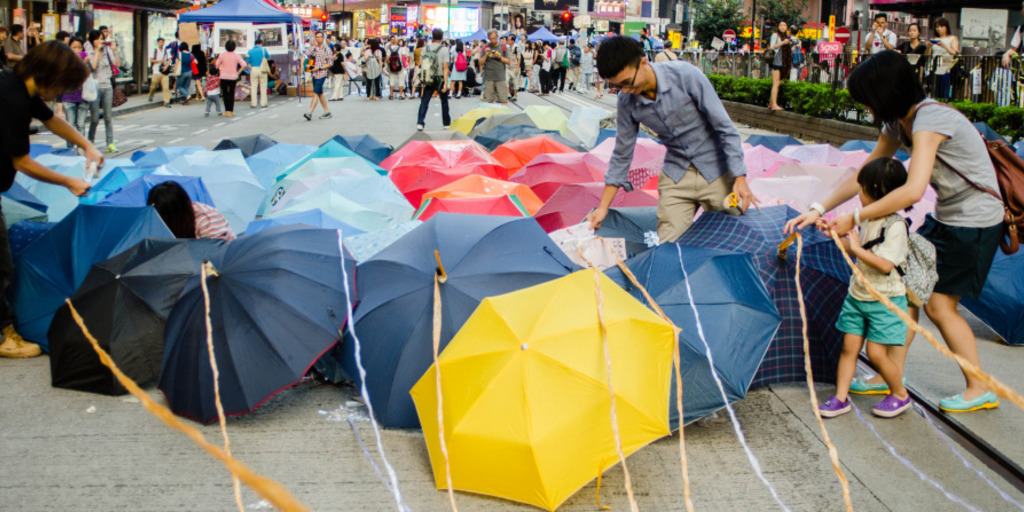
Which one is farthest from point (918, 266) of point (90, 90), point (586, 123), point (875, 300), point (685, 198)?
point (90, 90)

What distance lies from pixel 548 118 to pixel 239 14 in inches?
725

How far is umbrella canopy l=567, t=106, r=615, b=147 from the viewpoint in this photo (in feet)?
41.2

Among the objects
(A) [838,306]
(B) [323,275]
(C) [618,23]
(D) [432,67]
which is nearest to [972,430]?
(A) [838,306]

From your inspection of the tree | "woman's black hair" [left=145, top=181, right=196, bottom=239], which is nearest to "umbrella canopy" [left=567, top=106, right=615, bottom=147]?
"woman's black hair" [left=145, top=181, right=196, bottom=239]

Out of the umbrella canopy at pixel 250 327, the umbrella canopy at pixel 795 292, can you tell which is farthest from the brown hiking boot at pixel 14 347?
the umbrella canopy at pixel 795 292

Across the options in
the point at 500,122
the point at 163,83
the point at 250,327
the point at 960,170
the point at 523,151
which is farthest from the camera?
the point at 163,83

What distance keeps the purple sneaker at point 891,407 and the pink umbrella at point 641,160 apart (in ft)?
11.8

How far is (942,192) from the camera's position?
4203 mm

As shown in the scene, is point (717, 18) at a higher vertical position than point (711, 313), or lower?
higher

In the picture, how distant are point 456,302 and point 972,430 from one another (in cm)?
234

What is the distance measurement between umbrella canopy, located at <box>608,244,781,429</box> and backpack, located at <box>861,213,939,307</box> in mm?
577

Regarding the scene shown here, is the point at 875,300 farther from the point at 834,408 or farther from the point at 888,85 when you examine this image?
the point at 888,85

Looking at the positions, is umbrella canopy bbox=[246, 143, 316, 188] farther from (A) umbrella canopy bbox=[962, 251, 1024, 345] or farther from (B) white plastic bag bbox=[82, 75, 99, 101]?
(B) white plastic bag bbox=[82, 75, 99, 101]

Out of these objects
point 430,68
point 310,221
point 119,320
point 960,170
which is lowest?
point 119,320
